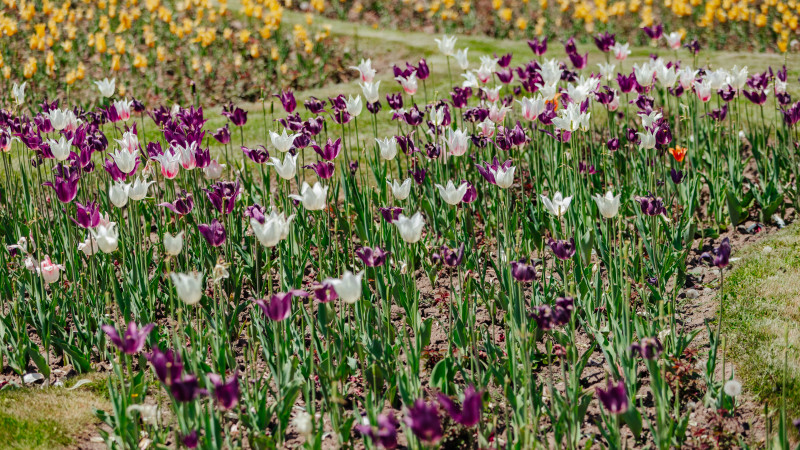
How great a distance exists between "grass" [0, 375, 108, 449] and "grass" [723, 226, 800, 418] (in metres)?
3.14

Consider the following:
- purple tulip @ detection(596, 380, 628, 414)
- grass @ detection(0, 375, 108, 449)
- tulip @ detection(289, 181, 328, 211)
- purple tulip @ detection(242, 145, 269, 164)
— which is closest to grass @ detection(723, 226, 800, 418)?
purple tulip @ detection(596, 380, 628, 414)

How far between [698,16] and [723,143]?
25.7 feet

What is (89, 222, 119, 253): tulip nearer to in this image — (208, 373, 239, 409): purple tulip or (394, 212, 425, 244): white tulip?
(208, 373, 239, 409): purple tulip

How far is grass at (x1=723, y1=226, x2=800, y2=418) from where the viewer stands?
398cm

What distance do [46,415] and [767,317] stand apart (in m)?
3.75

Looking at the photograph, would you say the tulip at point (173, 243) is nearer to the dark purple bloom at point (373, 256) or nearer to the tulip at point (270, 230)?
the tulip at point (270, 230)

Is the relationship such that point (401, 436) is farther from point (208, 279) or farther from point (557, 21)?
point (557, 21)

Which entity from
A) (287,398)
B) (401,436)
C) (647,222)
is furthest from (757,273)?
(287,398)

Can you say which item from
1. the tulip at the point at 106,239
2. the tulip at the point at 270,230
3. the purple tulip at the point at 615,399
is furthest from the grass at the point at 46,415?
the purple tulip at the point at 615,399

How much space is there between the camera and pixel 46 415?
3.88 meters

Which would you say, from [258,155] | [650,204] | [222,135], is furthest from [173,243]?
[650,204]

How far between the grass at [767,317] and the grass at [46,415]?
10.3ft

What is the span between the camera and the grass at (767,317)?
13.1 feet

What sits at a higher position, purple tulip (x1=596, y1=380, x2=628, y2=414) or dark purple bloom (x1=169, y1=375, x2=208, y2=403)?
dark purple bloom (x1=169, y1=375, x2=208, y2=403)
